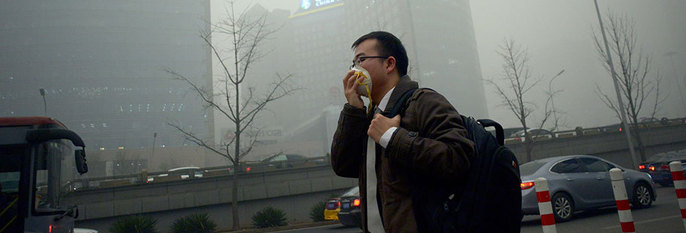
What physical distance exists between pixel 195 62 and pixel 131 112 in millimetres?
17039

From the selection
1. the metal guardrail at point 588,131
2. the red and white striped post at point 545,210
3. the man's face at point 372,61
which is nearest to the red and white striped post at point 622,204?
the red and white striped post at point 545,210

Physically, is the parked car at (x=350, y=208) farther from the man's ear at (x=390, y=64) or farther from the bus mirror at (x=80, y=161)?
the man's ear at (x=390, y=64)

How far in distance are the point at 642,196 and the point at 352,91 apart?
10.9 meters

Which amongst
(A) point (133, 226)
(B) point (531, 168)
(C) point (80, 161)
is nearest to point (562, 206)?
(B) point (531, 168)

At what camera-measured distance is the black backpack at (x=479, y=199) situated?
4.80 feet

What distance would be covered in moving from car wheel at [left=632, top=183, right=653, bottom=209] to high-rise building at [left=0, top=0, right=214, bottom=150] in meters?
78.1

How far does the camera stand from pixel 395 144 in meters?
1.52

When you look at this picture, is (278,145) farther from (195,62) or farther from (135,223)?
(135,223)

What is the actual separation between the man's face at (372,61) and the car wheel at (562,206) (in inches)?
317

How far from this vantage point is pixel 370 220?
1721 millimetres

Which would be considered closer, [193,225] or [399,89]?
[399,89]

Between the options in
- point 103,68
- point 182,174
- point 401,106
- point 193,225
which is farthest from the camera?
point 103,68

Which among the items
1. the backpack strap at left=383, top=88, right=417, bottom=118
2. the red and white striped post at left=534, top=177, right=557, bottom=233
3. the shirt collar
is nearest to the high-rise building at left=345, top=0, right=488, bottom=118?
the red and white striped post at left=534, top=177, right=557, bottom=233

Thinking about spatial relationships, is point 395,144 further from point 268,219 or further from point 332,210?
point 268,219
